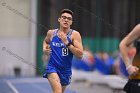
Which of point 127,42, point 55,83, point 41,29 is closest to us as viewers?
point 127,42

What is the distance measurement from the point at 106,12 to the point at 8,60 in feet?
13.8

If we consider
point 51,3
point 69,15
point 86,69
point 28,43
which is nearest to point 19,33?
point 28,43

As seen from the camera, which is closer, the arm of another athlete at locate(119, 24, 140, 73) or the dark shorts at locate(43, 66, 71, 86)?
the arm of another athlete at locate(119, 24, 140, 73)

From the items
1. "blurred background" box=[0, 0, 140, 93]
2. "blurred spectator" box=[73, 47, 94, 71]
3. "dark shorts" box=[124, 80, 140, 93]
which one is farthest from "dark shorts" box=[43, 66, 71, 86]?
"blurred background" box=[0, 0, 140, 93]

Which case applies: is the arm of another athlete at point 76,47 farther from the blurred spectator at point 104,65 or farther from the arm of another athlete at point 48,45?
the blurred spectator at point 104,65

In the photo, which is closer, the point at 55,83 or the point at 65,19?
the point at 55,83

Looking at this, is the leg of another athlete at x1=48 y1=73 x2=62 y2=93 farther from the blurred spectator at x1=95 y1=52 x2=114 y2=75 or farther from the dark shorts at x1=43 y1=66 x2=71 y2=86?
the blurred spectator at x1=95 y1=52 x2=114 y2=75

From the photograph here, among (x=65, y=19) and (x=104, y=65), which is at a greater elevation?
(x=65, y=19)

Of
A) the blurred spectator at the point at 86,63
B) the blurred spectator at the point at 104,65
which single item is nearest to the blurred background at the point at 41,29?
the blurred spectator at the point at 86,63

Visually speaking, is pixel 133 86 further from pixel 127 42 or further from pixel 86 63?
pixel 86 63

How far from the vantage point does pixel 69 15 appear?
5938 mm

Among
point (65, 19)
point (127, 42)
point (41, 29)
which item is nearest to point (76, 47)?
point (65, 19)

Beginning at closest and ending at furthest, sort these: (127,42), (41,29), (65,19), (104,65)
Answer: (127,42)
(65,19)
(104,65)
(41,29)

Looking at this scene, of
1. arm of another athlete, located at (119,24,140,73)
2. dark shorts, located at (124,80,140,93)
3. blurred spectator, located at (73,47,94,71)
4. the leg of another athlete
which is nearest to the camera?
arm of another athlete, located at (119,24,140,73)
